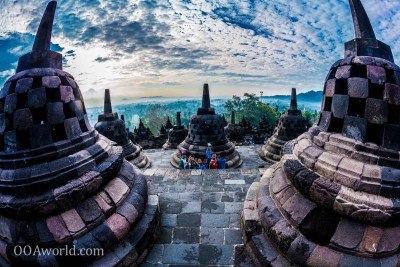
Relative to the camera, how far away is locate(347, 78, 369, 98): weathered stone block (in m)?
2.73

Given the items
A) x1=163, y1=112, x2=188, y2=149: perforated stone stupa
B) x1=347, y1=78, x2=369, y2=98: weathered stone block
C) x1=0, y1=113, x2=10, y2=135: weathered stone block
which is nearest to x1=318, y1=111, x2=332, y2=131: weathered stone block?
x1=347, y1=78, x2=369, y2=98: weathered stone block

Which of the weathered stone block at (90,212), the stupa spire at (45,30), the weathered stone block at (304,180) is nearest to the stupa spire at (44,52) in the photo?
the stupa spire at (45,30)

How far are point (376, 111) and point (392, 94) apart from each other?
0.25 meters

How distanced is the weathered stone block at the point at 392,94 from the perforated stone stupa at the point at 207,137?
9.10 meters

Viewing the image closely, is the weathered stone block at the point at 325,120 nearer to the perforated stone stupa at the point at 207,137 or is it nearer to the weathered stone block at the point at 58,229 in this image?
the weathered stone block at the point at 58,229

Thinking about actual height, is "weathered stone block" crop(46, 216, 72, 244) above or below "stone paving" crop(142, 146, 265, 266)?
above

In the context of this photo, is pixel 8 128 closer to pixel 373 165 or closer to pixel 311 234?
pixel 311 234

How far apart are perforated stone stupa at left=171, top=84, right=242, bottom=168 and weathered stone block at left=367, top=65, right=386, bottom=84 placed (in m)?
9.05

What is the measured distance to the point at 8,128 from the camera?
292cm

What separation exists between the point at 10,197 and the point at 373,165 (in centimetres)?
428

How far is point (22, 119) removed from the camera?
2875mm

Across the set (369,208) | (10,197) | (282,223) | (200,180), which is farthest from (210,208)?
(10,197)

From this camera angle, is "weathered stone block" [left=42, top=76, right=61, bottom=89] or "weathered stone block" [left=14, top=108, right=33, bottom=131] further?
"weathered stone block" [left=42, top=76, right=61, bottom=89]

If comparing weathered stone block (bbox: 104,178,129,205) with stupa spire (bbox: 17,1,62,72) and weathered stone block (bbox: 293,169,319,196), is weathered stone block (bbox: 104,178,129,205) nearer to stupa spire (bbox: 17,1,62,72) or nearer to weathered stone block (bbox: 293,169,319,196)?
stupa spire (bbox: 17,1,62,72)
